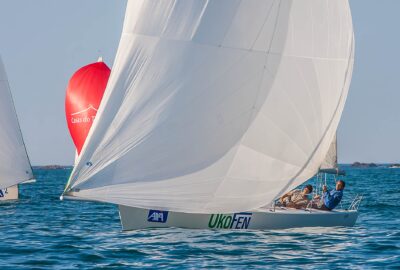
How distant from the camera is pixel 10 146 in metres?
36.7

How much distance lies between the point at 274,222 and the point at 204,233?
2167 millimetres

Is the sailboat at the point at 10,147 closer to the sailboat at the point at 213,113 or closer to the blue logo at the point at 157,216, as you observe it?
the sailboat at the point at 213,113

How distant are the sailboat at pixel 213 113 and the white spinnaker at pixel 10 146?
16.5 m

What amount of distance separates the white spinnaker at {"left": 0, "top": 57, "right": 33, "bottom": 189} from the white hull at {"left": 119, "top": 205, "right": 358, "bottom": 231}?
16365mm

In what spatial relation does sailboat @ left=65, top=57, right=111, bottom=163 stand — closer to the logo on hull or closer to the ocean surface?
the ocean surface

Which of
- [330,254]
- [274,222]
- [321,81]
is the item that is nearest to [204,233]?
[274,222]

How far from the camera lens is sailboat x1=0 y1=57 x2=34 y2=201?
36.4m

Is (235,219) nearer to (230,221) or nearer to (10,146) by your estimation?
(230,221)

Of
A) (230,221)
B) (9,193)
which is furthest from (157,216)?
(9,193)

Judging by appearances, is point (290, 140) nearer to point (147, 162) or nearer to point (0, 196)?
point (147, 162)

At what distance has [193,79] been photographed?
66.7 feet

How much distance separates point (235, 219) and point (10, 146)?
17.3 metres

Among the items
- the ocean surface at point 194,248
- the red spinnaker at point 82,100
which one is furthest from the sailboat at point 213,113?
the red spinnaker at point 82,100

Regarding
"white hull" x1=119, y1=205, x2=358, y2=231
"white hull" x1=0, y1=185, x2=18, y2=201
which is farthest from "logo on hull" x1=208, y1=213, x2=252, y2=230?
"white hull" x1=0, y1=185, x2=18, y2=201
